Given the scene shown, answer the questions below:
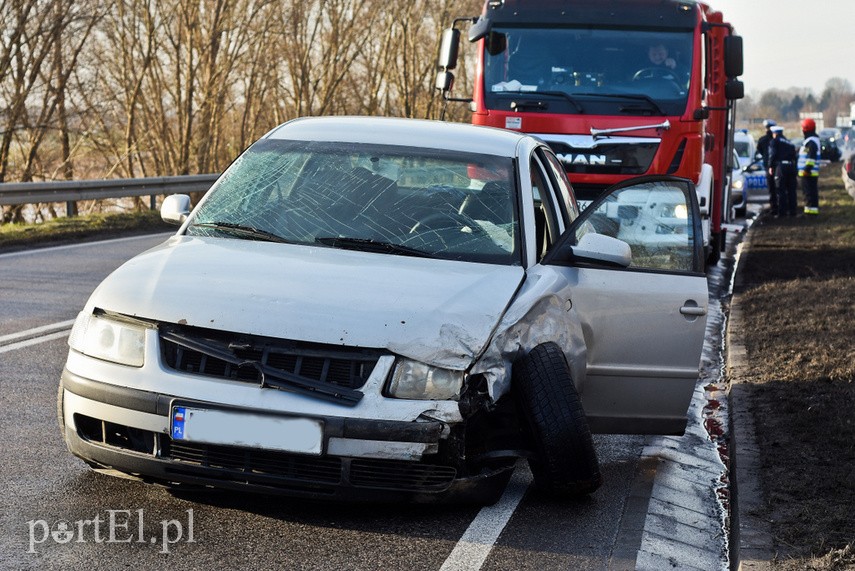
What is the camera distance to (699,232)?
19.9 ft

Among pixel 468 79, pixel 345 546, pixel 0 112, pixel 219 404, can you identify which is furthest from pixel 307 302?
pixel 468 79

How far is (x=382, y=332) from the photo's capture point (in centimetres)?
451

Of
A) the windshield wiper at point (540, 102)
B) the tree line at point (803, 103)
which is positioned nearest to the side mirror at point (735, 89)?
the windshield wiper at point (540, 102)

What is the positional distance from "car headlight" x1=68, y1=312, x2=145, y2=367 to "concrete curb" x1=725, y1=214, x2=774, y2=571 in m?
2.34

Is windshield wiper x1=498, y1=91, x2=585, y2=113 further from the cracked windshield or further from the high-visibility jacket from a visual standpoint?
the high-visibility jacket

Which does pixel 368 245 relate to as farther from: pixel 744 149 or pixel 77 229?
pixel 744 149

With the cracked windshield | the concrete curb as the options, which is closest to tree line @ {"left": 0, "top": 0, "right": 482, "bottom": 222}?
the concrete curb

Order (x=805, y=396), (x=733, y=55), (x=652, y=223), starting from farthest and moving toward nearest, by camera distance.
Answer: (x=733, y=55), (x=805, y=396), (x=652, y=223)

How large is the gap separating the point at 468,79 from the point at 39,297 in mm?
37706

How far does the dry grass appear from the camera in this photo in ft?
15.7

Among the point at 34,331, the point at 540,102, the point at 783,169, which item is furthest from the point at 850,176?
the point at 34,331

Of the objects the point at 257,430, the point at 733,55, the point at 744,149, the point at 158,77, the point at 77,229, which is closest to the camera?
the point at 257,430

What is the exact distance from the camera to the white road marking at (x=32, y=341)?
790cm

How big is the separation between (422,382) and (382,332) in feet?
0.77
